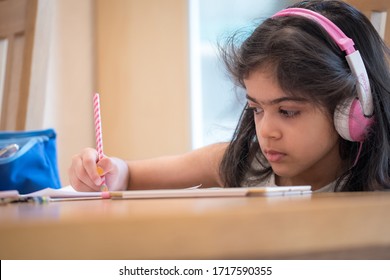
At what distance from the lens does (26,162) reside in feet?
4.37

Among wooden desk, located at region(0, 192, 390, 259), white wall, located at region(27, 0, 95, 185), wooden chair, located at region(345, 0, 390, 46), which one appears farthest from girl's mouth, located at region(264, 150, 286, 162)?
white wall, located at region(27, 0, 95, 185)

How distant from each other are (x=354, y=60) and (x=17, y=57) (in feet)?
3.76

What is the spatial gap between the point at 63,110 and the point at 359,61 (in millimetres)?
2273

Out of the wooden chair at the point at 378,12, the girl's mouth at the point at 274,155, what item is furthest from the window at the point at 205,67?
the girl's mouth at the point at 274,155

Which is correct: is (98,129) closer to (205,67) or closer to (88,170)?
(88,170)

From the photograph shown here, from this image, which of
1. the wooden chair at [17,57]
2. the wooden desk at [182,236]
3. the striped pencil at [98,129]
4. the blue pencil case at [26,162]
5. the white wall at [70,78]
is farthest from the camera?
the white wall at [70,78]

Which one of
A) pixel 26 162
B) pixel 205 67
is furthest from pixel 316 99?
pixel 205 67

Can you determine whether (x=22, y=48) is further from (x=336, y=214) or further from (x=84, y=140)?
(x=336, y=214)

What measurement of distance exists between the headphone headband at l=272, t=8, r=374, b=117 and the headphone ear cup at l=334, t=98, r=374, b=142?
12 mm

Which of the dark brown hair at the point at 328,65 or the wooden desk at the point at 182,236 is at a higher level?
the dark brown hair at the point at 328,65

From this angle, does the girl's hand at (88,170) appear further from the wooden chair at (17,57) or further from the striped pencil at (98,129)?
the wooden chair at (17,57)

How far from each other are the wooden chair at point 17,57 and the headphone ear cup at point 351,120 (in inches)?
41.6

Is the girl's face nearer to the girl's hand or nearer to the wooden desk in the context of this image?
the girl's hand

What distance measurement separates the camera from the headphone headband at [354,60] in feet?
2.96
